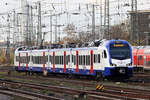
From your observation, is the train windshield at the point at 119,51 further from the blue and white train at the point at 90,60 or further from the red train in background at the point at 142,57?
the red train in background at the point at 142,57

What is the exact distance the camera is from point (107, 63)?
24109 mm

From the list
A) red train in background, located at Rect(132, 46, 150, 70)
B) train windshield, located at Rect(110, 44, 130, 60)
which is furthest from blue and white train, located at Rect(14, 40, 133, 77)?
red train in background, located at Rect(132, 46, 150, 70)

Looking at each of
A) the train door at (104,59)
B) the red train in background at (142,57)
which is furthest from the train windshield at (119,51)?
the red train in background at (142,57)

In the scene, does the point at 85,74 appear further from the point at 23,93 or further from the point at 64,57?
the point at 23,93

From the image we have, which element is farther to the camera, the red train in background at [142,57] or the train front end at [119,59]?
the red train in background at [142,57]

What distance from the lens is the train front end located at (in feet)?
78.9

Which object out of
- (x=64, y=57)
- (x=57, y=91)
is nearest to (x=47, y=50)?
(x=64, y=57)

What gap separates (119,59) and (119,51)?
678 mm

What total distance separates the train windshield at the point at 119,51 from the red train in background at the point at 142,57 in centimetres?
1406

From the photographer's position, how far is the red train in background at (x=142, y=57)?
38.4m

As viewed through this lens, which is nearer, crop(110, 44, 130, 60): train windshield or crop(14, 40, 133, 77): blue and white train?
crop(14, 40, 133, 77): blue and white train

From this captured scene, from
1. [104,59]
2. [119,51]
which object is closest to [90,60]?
[104,59]

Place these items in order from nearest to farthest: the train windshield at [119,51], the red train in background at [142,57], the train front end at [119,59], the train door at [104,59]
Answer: the train front end at [119,59] → the train door at [104,59] → the train windshield at [119,51] → the red train in background at [142,57]

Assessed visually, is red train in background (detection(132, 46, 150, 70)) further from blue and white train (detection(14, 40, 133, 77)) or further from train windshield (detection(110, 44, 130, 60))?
train windshield (detection(110, 44, 130, 60))
